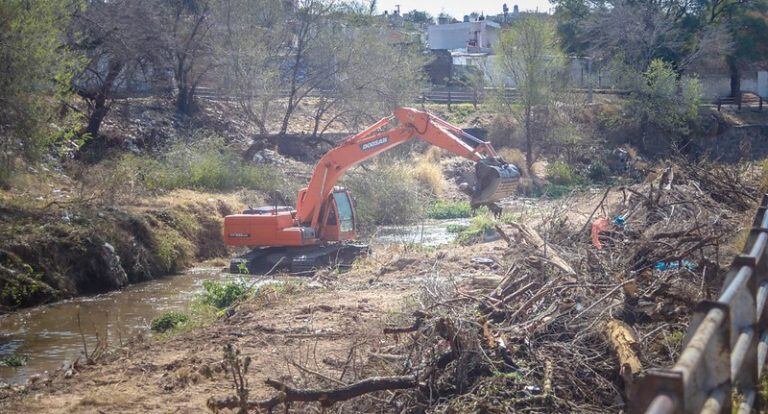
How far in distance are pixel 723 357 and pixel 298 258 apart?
1624 cm

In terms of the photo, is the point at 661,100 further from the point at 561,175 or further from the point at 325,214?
the point at 325,214

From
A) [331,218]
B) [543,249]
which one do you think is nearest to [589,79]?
[331,218]

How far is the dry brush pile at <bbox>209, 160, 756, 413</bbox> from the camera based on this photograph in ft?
22.7

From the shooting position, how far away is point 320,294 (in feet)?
47.1

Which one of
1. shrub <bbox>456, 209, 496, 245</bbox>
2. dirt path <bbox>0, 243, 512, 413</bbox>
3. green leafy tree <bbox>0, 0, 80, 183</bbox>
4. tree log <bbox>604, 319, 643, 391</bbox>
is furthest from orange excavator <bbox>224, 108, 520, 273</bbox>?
tree log <bbox>604, 319, 643, 391</bbox>

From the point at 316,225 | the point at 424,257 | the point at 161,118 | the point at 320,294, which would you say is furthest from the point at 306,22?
the point at 320,294

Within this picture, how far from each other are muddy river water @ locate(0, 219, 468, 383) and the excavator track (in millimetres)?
624

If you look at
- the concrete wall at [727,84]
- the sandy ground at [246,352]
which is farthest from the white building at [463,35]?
the sandy ground at [246,352]

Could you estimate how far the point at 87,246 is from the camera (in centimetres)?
1828

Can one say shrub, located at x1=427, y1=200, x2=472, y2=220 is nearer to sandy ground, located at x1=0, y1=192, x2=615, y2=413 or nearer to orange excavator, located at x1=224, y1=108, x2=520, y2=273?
orange excavator, located at x1=224, y1=108, x2=520, y2=273

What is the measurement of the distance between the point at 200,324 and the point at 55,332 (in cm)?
268

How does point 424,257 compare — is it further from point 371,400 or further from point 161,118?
point 161,118

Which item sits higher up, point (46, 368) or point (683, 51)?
point (683, 51)

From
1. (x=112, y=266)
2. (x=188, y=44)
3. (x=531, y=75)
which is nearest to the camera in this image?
(x=112, y=266)
